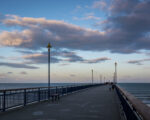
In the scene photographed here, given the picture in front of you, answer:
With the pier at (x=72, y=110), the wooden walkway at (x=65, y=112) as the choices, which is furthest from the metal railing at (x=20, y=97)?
the wooden walkway at (x=65, y=112)

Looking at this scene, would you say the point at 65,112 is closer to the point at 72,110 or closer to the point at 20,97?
the point at 72,110

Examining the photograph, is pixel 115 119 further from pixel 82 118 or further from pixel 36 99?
pixel 36 99

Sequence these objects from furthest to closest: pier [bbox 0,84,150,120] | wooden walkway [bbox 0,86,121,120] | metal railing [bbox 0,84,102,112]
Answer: metal railing [bbox 0,84,102,112]
wooden walkway [bbox 0,86,121,120]
pier [bbox 0,84,150,120]

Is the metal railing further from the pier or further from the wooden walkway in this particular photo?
the wooden walkway

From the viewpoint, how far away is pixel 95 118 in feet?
31.6

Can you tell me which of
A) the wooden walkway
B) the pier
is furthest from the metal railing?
the wooden walkway

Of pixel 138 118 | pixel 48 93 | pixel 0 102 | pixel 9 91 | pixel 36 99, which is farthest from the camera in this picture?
pixel 48 93

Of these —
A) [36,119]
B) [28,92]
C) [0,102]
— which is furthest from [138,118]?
[28,92]

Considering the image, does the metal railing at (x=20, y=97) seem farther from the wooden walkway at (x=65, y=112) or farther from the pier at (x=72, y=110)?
the wooden walkway at (x=65, y=112)

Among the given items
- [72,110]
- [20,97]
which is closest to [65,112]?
[72,110]

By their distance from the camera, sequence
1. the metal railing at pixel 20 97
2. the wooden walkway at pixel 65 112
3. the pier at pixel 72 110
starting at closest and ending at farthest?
the pier at pixel 72 110
the wooden walkway at pixel 65 112
the metal railing at pixel 20 97

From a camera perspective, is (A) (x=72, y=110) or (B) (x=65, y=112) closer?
(B) (x=65, y=112)

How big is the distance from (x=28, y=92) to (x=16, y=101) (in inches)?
69.0

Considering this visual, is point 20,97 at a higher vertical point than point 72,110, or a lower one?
higher
